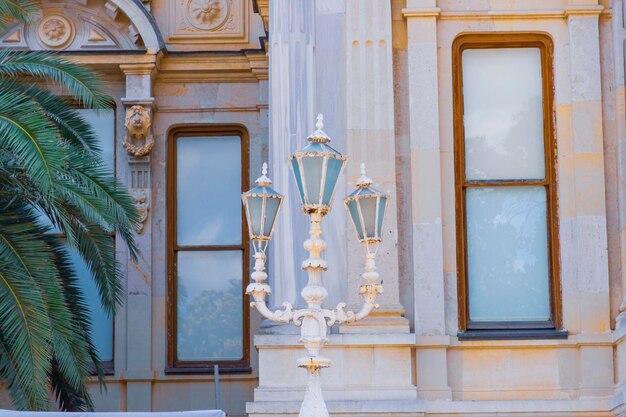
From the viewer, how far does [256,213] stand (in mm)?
14766

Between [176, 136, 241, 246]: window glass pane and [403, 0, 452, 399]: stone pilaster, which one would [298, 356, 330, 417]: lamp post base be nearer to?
[403, 0, 452, 399]: stone pilaster

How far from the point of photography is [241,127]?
75.9 feet

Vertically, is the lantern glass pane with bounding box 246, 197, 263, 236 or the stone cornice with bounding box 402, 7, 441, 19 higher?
the stone cornice with bounding box 402, 7, 441, 19

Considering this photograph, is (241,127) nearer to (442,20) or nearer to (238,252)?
(238,252)

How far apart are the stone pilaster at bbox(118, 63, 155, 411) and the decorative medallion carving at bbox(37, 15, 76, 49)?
995 mm

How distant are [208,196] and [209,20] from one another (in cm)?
253

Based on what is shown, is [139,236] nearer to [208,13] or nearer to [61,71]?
[208,13]

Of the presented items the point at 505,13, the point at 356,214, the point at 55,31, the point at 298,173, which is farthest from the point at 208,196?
the point at 298,173

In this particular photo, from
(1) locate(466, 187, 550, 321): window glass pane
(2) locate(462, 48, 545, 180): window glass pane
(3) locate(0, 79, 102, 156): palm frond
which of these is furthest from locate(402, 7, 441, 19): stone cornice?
(3) locate(0, 79, 102, 156): palm frond

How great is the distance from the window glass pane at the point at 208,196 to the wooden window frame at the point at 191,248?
10cm

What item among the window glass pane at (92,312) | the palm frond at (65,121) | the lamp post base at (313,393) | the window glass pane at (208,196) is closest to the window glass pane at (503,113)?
the lamp post base at (313,393)

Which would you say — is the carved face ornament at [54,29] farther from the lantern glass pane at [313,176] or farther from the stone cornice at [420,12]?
the lantern glass pane at [313,176]

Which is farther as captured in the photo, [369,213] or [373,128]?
[373,128]

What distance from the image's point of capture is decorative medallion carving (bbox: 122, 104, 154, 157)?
22.5 meters
